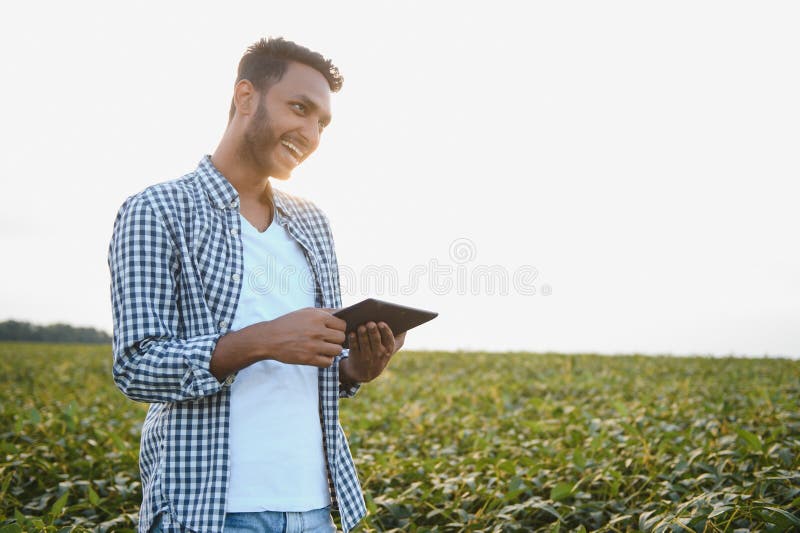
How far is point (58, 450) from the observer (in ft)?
13.0

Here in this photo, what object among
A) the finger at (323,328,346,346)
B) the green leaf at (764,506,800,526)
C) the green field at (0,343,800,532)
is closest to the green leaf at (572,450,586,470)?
the green field at (0,343,800,532)

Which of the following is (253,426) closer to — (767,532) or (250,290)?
(250,290)

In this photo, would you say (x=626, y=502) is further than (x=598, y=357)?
No

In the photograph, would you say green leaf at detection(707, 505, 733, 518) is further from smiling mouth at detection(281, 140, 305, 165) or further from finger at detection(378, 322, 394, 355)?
smiling mouth at detection(281, 140, 305, 165)

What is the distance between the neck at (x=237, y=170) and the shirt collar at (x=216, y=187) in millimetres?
43

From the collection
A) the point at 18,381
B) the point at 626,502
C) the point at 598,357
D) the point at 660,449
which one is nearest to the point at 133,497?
the point at 626,502

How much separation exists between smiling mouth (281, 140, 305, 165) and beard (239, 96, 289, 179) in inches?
1.2

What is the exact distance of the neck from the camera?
6.94 feet

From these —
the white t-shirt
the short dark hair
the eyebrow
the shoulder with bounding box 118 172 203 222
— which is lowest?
the white t-shirt

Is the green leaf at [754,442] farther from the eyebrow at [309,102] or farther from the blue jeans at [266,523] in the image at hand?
the eyebrow at [309,102]

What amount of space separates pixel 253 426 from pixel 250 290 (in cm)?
42

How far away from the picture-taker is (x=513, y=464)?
11.4 ft

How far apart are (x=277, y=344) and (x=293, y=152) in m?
0.79

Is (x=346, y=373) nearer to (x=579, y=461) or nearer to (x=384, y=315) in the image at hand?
(x=384, y=315)
